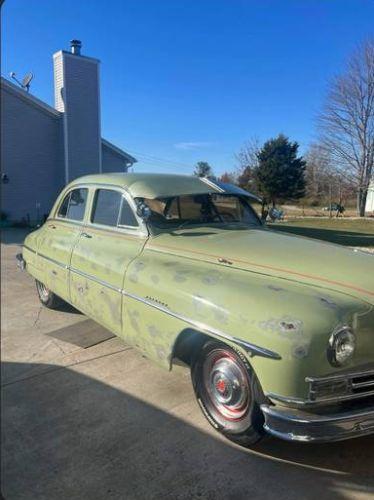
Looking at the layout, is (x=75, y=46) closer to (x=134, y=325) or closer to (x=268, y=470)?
Answer: (x=134, y=325)

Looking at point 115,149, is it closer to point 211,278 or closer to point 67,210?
point 67,210

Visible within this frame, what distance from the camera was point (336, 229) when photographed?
5.37 meters

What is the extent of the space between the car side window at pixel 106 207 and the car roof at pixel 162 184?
9cm

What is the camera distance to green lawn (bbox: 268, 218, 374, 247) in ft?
14.7

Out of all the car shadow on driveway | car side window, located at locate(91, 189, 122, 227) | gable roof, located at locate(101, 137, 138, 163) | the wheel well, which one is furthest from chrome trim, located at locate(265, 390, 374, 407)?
gable roof, located at locate(101, 137, 138, 163)

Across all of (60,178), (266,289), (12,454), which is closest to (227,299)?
(266,289)

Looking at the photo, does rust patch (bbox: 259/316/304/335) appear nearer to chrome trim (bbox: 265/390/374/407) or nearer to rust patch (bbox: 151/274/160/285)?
chrome trim (bbox: 265/390/374/407)

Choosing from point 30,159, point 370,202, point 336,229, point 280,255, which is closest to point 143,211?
point 280,255

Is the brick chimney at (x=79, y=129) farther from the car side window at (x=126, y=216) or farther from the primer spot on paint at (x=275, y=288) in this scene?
the primer spot on paint at (x=275, y=288)

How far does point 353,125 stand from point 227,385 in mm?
2725

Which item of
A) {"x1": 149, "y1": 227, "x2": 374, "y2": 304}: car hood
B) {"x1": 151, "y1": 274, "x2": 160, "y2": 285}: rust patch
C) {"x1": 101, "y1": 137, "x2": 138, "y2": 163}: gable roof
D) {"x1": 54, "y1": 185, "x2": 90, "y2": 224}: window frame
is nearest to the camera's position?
{"x1": 149, "y1": 227, "x2": 374, "y2": 304}: car hood

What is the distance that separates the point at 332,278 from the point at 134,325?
145cm

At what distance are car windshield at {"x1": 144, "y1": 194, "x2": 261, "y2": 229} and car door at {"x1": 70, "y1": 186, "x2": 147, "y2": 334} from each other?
216 mm

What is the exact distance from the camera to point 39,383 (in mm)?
3555
